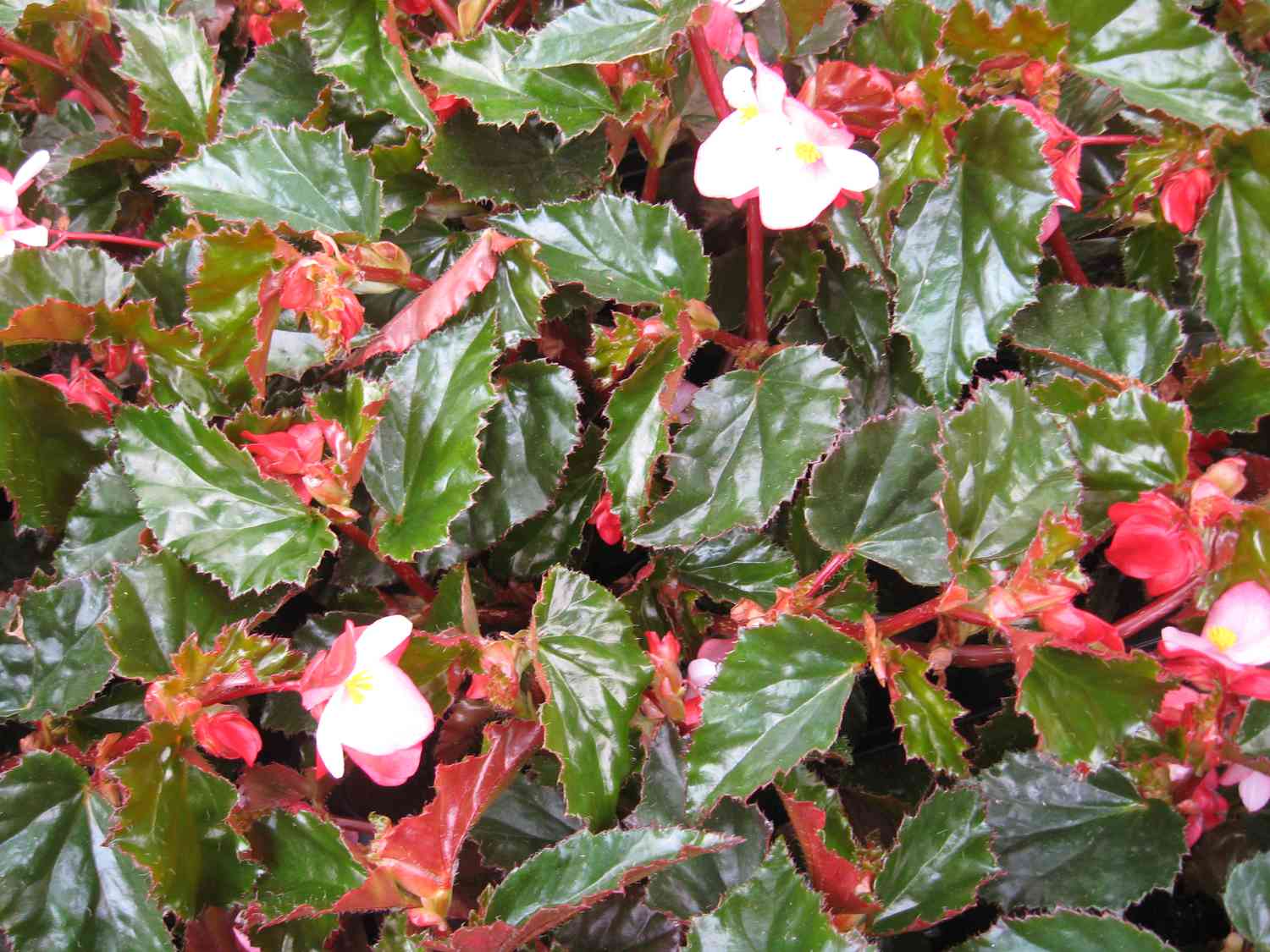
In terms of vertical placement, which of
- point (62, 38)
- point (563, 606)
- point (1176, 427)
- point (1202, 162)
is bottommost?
point (563, 606)

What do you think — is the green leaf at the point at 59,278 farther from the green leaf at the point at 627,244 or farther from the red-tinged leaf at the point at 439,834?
the red-tinged leaf at the point at 439,834

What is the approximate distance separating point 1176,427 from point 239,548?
61cm

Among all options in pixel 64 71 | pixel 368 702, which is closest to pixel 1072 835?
pixel 368 702

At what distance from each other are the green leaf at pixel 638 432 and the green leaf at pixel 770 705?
0.12m

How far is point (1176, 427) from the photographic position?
614 millimetres

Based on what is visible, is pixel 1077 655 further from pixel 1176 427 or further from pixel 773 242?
pixel 773 242

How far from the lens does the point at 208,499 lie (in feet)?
2.26

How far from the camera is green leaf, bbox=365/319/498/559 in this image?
0.66 metres

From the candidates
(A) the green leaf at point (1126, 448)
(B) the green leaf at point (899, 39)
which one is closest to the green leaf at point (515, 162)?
(B) the green leaf at point (899, 39)

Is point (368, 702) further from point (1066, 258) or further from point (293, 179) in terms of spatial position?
point (1066, 258)

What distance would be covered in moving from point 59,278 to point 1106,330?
816 millimetres

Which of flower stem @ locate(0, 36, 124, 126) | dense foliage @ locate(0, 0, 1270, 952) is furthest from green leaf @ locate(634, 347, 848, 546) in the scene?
flower stem @ locate(0, 36, 124, 126)

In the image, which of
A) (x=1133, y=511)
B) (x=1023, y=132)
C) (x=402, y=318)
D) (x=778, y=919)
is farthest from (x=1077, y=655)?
(x=402, y=318)

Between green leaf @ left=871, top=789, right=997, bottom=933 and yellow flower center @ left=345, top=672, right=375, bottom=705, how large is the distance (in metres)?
0.35
